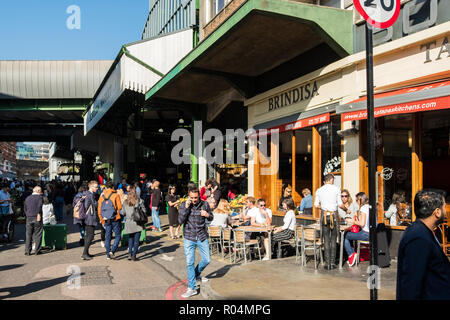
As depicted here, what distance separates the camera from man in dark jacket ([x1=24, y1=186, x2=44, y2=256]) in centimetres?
1067

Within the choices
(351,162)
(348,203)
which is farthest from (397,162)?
(348,203)

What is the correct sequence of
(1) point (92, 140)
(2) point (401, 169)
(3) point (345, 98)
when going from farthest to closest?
(1) point (92, 140) → (3) point (345, 98) → (2) point (401, 169)

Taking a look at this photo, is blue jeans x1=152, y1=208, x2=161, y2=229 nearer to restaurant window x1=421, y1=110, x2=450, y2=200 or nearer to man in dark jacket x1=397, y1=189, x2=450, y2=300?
restaurant window x1=421, y1=110, x2=450, y2=200

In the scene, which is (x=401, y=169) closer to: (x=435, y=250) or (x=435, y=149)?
(x=435, y=149)

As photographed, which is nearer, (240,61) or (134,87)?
(240,61)

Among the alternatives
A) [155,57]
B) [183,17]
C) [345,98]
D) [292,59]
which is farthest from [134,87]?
[183,17]

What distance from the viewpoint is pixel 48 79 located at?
30172 mm

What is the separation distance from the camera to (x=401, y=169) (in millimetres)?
9195

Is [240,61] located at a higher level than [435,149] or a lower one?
higher

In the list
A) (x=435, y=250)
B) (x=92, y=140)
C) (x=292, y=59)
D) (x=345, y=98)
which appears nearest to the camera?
(x=435, y=250)

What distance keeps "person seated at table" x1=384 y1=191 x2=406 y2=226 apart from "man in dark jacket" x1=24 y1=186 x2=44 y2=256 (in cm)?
856

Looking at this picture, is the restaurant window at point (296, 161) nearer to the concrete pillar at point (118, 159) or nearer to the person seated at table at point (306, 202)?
the person seated at table at point (306, 202)
